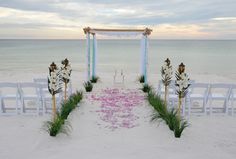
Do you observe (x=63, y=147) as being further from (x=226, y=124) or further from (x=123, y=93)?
(x=123, y=93)

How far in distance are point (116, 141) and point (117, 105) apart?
11.8ft

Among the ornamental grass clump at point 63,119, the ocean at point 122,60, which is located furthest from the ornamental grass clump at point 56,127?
the ocean at point 122,60

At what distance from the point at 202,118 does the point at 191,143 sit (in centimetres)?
255

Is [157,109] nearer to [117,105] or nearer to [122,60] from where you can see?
[117,105]

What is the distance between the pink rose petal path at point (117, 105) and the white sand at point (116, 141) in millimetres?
281

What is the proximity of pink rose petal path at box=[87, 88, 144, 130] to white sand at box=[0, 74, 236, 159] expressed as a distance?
0.28 m

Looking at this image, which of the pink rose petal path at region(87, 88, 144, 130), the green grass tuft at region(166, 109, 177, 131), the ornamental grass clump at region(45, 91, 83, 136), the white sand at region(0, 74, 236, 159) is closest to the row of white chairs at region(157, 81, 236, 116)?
the white sand at region(0, 74, 236, 159)

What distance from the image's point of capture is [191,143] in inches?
288

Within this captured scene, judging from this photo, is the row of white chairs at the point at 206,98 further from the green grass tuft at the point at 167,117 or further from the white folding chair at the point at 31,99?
the white folding chair at the point at 31,99

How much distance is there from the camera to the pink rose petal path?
8840mm

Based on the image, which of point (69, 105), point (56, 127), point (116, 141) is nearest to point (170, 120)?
point (116, 141)

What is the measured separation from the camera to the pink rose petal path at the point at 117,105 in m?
8.84

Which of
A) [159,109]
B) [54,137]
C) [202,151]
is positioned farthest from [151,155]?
[159,109]

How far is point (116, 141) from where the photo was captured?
7.34m
